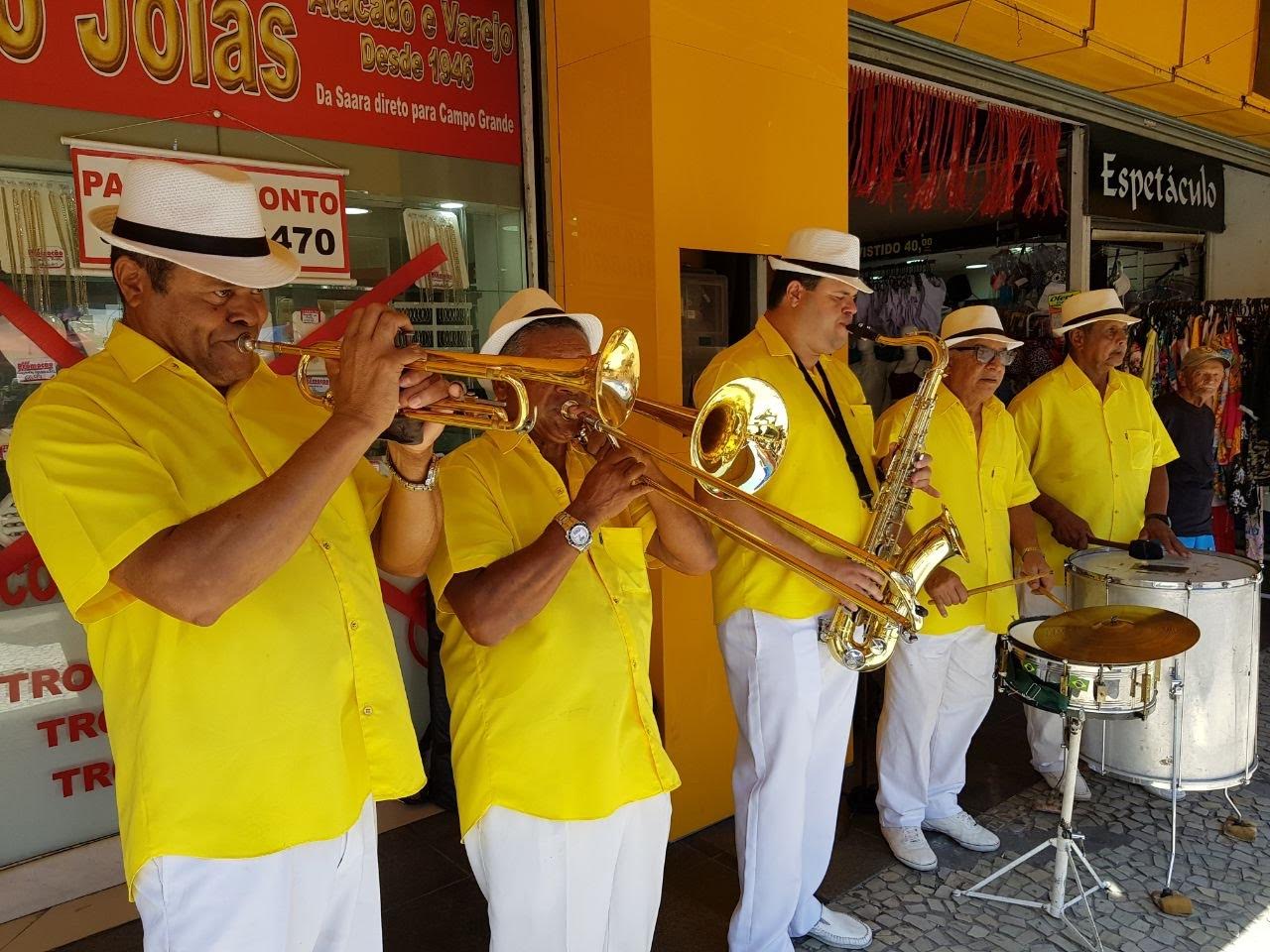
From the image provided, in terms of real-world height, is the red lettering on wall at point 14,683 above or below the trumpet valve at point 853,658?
below

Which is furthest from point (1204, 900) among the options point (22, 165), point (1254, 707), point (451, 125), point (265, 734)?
point (22, 165)

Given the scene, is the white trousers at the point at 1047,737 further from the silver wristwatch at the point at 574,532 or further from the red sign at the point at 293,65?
the red sign at the point at 293,65

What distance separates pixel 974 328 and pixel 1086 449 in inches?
39.5

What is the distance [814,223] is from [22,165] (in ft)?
9.96

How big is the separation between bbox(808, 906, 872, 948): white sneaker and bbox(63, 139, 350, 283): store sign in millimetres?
2998

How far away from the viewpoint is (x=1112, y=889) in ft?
11.8

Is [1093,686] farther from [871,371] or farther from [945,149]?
[871,371]

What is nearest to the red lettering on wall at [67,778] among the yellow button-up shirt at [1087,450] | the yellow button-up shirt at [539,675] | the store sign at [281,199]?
the store sign at [281,199]

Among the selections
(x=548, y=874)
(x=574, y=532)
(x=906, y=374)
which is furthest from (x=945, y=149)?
(x=548, y=874)

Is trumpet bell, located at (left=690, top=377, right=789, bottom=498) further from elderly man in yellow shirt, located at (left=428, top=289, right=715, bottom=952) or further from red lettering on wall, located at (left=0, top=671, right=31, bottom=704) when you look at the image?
red lettering on wall, located at (left=0, top=671, right=31, bottom=704)

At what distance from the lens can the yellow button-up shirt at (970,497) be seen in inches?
152

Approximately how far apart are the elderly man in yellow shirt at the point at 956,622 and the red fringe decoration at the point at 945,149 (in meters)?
1.89

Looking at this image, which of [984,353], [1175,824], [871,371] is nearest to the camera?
[1175,824]

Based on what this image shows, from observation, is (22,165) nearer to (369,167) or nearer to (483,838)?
(369,167)
